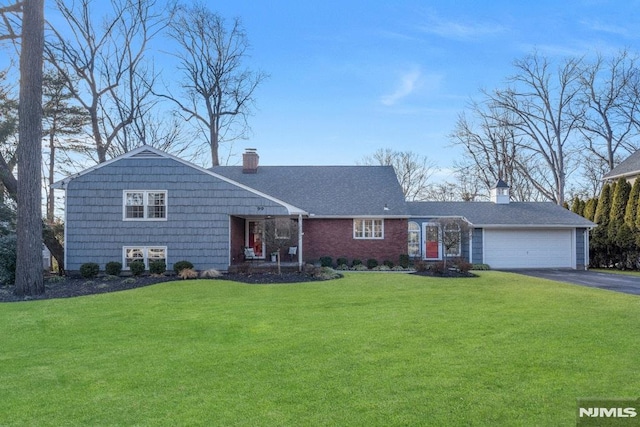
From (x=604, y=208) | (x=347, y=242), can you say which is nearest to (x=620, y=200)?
(x=604, y=208)

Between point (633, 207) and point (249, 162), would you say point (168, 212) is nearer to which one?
point (249, 162)

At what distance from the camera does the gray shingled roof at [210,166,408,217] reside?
21453mm

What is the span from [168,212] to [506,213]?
17953mm

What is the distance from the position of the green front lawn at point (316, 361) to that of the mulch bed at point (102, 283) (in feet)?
7.21

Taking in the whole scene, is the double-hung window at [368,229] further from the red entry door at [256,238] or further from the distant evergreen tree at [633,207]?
the distant evergreen tree at [633,207]

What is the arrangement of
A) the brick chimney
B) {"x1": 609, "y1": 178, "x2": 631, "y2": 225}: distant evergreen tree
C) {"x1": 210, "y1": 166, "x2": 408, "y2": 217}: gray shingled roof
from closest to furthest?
1. {"x1": 210, "y1": 166, "x2": 408, "y2": 217}: gray shingled roof
2. {"x1": 609, "y1": 178, "x2": 631, "y2": 225}: distant evergreen tree
3. the brick chimney

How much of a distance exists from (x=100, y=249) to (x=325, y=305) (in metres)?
11.7

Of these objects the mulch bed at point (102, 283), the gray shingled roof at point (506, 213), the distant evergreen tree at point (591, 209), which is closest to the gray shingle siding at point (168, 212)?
the mulch bed at point (102, 283)

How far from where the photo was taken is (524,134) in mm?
33969

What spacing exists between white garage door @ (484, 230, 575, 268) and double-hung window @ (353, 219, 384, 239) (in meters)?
6.10

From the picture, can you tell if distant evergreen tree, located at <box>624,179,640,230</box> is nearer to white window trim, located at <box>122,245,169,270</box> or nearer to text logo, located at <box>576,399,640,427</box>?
text logo, located at <box>576,399,640,427</box>

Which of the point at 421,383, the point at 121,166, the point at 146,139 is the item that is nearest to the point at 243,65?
the point at 146,139

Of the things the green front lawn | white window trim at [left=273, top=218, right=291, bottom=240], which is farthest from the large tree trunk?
white window trim at [left=273, top=218, right=291, bottom=240]

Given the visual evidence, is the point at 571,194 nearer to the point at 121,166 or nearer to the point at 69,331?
the point at 121,166
